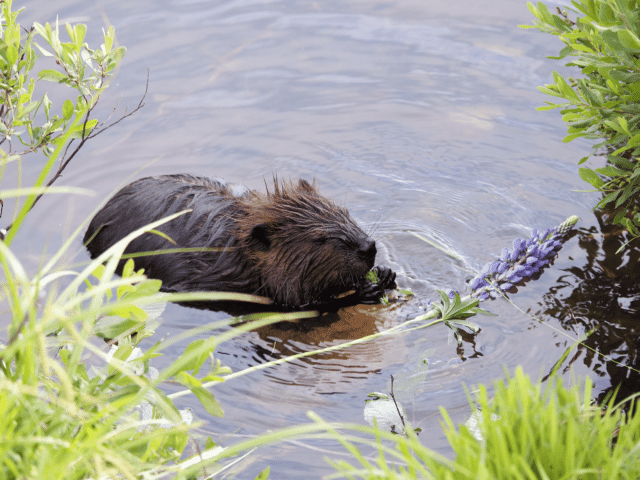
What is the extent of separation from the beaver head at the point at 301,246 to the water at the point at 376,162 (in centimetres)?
27

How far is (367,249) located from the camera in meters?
3.46

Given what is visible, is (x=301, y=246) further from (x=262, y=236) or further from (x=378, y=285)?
(x=378, y=285)

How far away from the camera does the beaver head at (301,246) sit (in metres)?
3.55

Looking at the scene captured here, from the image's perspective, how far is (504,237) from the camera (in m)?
3.93

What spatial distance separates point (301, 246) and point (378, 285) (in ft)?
1.71

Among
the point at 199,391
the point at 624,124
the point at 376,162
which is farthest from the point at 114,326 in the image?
the point at 376,162

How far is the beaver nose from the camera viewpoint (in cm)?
346

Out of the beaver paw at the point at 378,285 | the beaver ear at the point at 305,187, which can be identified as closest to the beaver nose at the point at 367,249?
the beaver paw at the point at 378,285

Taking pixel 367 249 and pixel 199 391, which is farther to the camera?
pixel 367 249

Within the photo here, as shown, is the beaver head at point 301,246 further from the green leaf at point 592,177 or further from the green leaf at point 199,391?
the green leaf at point 199,391

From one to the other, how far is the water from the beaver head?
0.27 metres

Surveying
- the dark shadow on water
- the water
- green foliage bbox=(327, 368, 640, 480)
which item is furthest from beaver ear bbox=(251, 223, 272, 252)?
green foliage bbox=(327, 368, 640, 480)

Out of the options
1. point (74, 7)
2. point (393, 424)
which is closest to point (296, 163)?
point (393, 424)

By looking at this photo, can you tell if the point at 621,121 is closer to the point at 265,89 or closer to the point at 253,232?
the point at 253,232
